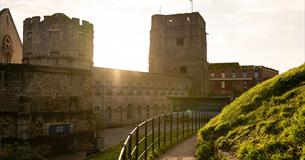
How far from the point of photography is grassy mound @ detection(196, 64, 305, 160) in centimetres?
522

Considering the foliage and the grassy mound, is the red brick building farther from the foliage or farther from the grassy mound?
the grassy mound

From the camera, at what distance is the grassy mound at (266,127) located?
522 cm

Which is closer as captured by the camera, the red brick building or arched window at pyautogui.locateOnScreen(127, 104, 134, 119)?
arched window at pyautogui.locateOnScreen(127, 104, 134, 119)

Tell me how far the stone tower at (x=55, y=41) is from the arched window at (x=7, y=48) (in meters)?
1.30

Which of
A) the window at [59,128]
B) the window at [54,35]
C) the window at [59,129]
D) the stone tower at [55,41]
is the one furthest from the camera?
the window at [54,35]

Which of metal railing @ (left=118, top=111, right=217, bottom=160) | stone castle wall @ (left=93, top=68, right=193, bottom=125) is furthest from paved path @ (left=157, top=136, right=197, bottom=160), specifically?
stone castle wall @ (left=93, top=68, right=193, bottom=125)

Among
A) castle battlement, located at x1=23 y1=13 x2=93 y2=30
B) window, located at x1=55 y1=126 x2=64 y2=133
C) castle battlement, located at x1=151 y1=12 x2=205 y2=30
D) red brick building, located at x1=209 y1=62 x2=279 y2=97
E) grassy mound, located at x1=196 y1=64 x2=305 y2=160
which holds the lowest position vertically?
window, located at x1=55 y1=126 x2=64 y2=133

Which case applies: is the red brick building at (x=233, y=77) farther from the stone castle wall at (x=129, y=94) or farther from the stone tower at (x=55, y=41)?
the stone tower at (x=55, y=41)

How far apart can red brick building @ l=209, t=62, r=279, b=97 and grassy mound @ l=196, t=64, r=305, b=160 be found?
144 feet

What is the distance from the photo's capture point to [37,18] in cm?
2745

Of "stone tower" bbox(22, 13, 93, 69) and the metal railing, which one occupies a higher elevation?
"stone tower" bbox(22, 13, 93, 69)

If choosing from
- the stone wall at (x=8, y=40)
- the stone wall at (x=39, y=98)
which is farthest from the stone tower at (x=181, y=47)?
the stone wall at (x=39, y=98)

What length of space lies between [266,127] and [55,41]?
959 inches

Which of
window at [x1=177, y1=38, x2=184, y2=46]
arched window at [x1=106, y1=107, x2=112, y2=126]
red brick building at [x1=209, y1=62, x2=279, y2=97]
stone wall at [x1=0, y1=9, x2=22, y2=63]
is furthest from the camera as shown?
red brick building at [x1=209, y1=62, x2=279, y2=97]
